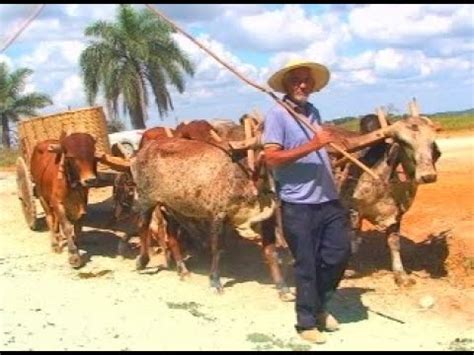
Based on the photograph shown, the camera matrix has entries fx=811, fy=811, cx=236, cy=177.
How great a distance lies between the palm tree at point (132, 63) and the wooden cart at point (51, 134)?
19.6 meters

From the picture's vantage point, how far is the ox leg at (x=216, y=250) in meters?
9.34

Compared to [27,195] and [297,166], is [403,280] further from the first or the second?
[27,195]

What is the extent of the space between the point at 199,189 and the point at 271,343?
3168 mm

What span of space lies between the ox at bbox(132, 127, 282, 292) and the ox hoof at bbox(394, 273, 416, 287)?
161 centimetres

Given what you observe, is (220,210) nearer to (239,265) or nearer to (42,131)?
(239,265)

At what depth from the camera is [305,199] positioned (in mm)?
7004

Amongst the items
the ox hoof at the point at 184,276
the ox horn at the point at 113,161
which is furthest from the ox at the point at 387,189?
the ox horn at the point at 113,161

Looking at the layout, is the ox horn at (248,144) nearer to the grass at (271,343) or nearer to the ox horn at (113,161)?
the ox horn at (113,161)

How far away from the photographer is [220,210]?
31.0ft

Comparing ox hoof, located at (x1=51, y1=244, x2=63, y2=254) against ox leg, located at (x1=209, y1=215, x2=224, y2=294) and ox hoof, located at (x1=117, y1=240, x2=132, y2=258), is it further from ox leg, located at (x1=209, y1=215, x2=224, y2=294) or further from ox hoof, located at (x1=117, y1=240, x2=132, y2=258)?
ox leg, located at (x1=209, y1=215, x2=224, y2=294)

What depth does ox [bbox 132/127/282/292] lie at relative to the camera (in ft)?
30.8

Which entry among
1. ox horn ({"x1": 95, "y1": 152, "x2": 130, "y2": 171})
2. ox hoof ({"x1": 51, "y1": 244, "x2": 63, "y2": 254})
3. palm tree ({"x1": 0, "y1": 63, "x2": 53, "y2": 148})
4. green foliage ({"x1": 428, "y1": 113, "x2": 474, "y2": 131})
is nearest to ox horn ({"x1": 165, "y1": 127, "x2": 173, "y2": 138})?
ox horn ({"x1": 95, "y1": 152, "x2": 130, "y2": 171})

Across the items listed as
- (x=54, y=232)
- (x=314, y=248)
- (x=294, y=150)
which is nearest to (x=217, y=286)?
(x=314, y=248)

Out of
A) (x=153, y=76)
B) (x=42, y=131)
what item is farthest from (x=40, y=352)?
(x=153, y=76)
